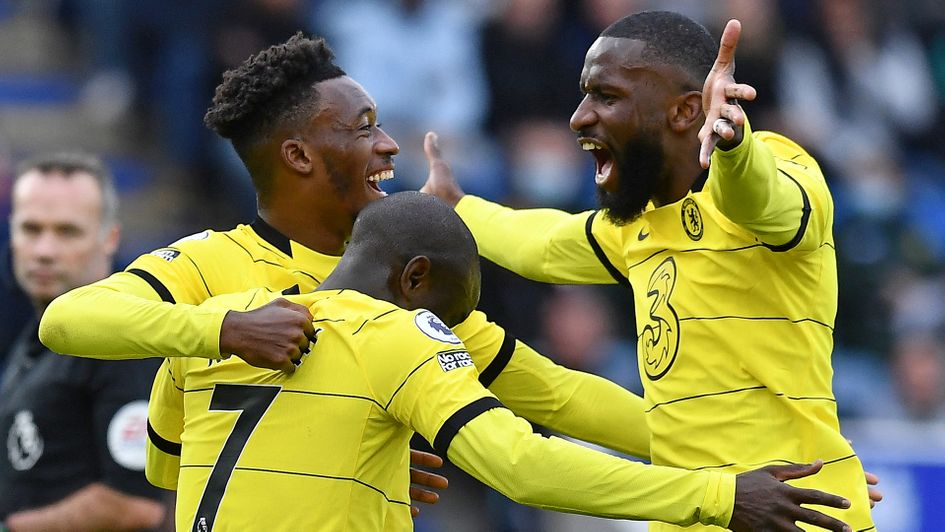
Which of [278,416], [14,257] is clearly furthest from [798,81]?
[278,416]

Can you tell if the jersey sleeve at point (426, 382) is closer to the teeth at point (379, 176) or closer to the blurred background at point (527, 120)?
the teeth at point (379, 176)

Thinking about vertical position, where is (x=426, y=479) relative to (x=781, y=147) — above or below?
below

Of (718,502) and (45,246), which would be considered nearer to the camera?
(718,502)

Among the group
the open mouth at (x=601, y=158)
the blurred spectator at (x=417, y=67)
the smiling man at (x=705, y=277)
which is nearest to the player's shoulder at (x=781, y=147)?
the smiling man at (x=705, y=277)

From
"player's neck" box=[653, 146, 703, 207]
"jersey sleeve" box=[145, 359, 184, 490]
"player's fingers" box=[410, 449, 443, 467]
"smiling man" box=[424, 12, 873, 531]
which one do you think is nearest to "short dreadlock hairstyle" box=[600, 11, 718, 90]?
"smiling man" box=[424, 12, 873, 531]

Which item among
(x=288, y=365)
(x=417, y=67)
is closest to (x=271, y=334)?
(x=288, y=365)

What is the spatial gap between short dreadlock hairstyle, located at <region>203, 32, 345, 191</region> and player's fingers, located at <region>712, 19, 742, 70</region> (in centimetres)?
121

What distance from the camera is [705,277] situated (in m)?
4.27

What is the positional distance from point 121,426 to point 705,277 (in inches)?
84.8

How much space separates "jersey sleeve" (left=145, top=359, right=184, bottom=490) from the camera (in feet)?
13.9

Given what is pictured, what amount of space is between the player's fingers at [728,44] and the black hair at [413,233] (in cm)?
77

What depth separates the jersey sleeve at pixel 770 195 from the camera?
12.4 ft

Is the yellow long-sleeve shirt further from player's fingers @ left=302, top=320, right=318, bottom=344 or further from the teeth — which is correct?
the teeth

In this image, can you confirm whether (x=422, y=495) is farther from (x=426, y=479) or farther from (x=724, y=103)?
(x=724, y=103)
